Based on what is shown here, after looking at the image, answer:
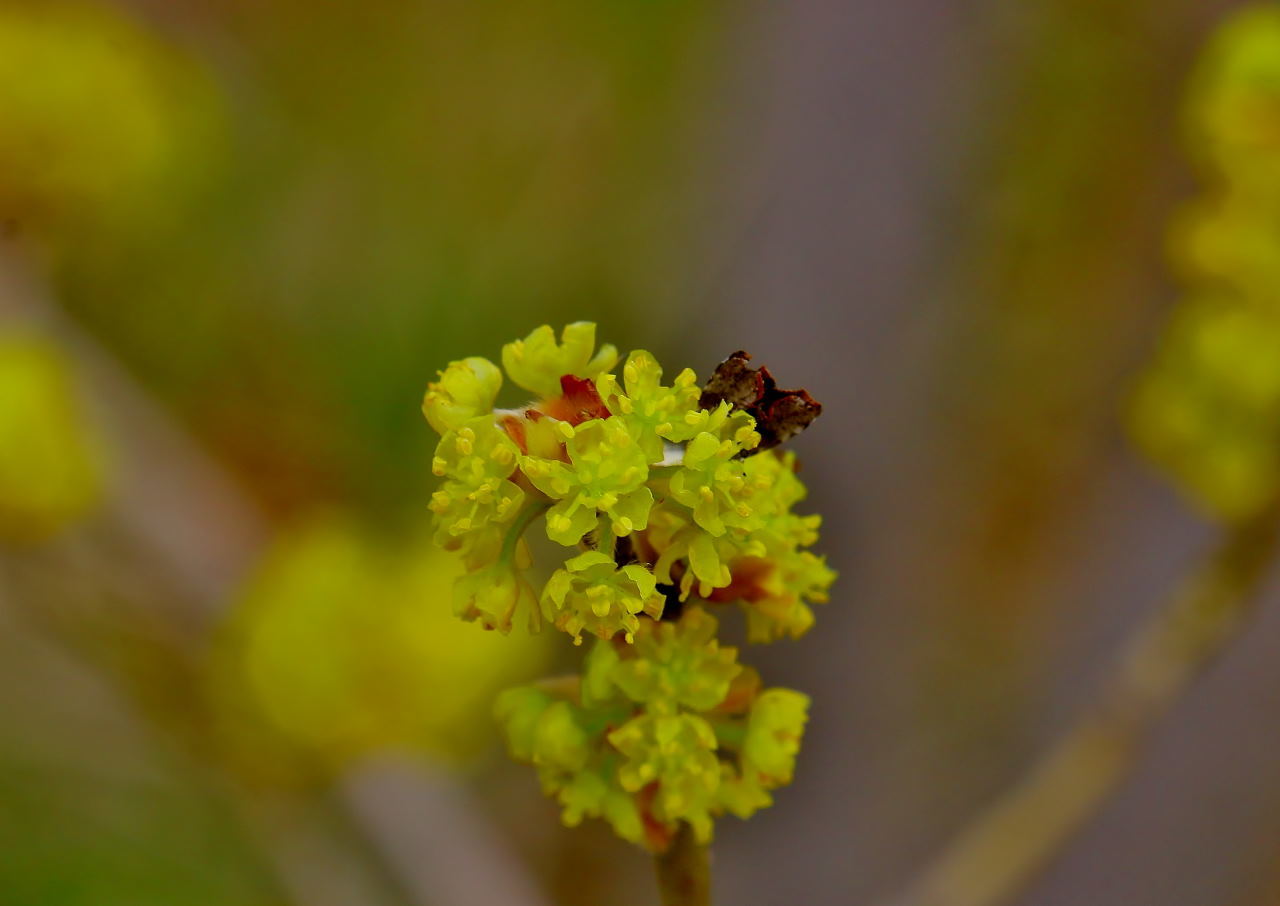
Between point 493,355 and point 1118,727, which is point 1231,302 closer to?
point 1118,727

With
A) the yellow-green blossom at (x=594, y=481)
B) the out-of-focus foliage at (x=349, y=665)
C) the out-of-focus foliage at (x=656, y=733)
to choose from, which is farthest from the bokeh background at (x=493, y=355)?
the yellow-green blossom at (x=594, y=481)

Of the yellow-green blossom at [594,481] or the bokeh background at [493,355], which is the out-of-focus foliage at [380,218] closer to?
the bokeh background at [493,355]

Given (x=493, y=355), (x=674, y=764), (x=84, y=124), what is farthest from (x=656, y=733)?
(x=84, y=124)

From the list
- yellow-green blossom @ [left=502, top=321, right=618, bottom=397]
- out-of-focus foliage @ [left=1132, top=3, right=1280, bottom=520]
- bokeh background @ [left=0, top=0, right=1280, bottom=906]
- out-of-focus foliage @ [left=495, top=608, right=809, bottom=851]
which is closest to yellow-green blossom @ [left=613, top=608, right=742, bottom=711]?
out-of-focus foliage @ [left=495, top=608, right=809, bottom=851]

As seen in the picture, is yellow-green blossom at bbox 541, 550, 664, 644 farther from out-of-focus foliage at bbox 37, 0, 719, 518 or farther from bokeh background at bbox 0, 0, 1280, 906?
out-of-focus foliage at bbox 37, 0, 719, 518

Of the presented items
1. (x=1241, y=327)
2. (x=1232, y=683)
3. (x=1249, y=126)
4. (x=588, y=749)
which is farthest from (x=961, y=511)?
(x=588, y=749)

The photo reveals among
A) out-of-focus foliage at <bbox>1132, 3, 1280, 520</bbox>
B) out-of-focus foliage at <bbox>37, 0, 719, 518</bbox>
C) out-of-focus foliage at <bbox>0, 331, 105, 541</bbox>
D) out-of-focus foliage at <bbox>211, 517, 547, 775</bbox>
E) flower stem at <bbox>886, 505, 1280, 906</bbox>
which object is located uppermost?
out-of-focus foliage at <bbox>37, 0, 719, 518</bbox>

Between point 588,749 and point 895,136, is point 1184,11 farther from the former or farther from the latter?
point 588,749
